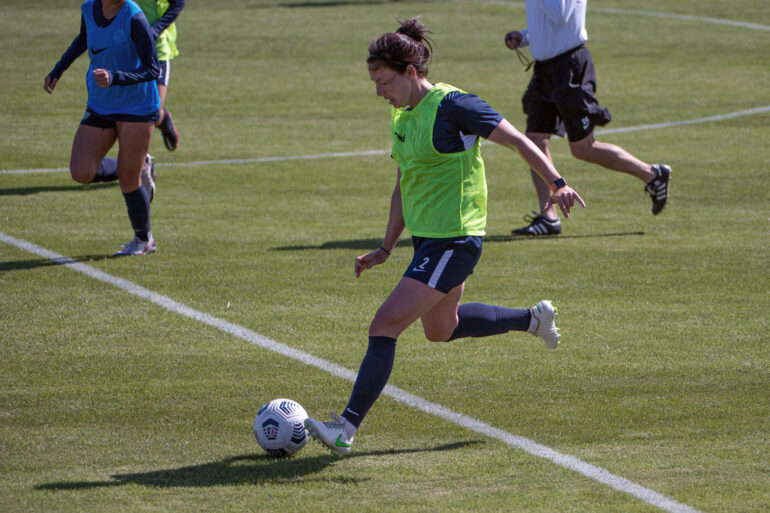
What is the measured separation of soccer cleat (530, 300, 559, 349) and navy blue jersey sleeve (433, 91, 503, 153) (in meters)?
1.16

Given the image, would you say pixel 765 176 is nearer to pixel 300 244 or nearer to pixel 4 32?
pixel 300 244

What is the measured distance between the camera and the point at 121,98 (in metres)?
9.59

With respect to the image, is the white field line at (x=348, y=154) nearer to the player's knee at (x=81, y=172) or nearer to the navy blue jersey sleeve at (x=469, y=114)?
the player's knee at (x=81, y=172)

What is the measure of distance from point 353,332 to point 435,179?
2176 millimetres

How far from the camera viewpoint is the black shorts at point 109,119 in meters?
9.63

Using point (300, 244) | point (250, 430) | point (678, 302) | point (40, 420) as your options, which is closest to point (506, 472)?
point (250, 430)

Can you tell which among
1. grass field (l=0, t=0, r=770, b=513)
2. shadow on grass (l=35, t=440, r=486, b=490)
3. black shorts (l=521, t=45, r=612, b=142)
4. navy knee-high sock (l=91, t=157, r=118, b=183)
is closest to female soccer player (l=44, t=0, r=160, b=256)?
grass field (l=0, t=0, r=770, b=513)

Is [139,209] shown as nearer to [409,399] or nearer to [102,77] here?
[102,77]

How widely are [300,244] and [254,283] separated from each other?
1409 millimetres

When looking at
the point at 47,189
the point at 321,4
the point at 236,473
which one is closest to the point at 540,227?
the point at 47,189

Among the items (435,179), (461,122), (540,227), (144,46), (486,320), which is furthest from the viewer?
(540,227)

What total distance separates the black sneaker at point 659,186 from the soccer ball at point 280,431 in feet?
19.6

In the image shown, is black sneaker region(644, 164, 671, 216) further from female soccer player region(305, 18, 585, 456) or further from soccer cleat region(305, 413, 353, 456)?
soccer cleat region(305, 413, 353, 456)

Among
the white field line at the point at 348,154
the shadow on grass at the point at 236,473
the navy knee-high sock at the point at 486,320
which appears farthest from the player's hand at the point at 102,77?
the white field line at the point at 348,154
